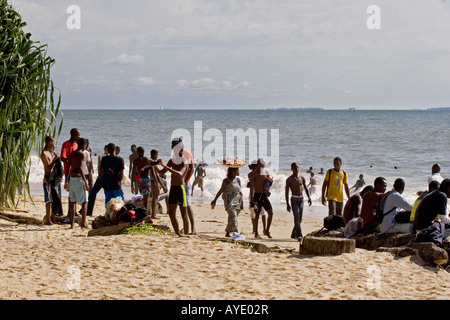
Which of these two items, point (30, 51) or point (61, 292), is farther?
point (30, 51)

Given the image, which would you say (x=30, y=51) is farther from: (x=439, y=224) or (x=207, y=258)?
(x=439, y=224)

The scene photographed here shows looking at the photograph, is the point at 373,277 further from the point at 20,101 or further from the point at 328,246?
the point at 20,101

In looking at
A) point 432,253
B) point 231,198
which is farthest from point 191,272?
point 231,198

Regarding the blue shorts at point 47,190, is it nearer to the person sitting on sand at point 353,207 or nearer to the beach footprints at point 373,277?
the person sitting on sand at point 353,207

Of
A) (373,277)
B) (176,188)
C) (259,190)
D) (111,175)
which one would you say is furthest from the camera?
(259,190)

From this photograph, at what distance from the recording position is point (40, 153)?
10.7m

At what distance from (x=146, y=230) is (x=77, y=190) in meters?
1.77

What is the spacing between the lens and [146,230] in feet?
28.7

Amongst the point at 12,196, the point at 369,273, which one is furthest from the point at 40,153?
the point at 369,273

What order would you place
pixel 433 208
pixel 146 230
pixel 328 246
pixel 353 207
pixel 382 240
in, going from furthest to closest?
pixel 353 207 < pixel 146 230 < pixel 382 240 < pixel 433 208 < pixel 328 246
